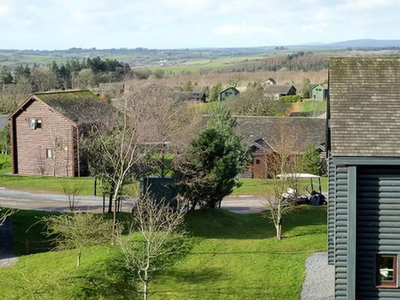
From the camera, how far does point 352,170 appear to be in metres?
15.5

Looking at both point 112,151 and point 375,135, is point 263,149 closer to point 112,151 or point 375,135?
point 112,151

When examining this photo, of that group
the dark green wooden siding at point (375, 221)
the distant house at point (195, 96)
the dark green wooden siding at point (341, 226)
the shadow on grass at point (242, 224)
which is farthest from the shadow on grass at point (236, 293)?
the distant house at point (195, 96)

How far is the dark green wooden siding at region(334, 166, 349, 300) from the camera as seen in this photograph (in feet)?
51.7

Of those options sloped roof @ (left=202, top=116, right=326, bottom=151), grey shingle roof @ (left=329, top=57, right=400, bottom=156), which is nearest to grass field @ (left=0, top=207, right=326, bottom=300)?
grey shingle roof @ (left=329, top=57, right=400, bottom=156)

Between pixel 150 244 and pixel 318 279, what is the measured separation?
621 cm

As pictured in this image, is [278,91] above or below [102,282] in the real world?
above

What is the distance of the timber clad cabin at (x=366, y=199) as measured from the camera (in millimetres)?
15477

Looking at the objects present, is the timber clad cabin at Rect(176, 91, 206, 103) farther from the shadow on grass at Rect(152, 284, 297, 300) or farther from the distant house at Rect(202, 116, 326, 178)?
the shadow on grass at Rect(152, 284, 297, 300)

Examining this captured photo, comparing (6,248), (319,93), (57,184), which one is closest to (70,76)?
(319,93)

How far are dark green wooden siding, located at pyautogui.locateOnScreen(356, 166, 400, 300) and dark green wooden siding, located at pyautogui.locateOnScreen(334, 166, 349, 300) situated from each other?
0.37 m

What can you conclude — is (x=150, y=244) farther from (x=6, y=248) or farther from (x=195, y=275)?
(x=6, y=248)

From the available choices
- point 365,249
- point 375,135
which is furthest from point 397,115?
point 365,249

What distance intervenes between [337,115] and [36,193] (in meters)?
29.9

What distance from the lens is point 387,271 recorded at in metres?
16.1
